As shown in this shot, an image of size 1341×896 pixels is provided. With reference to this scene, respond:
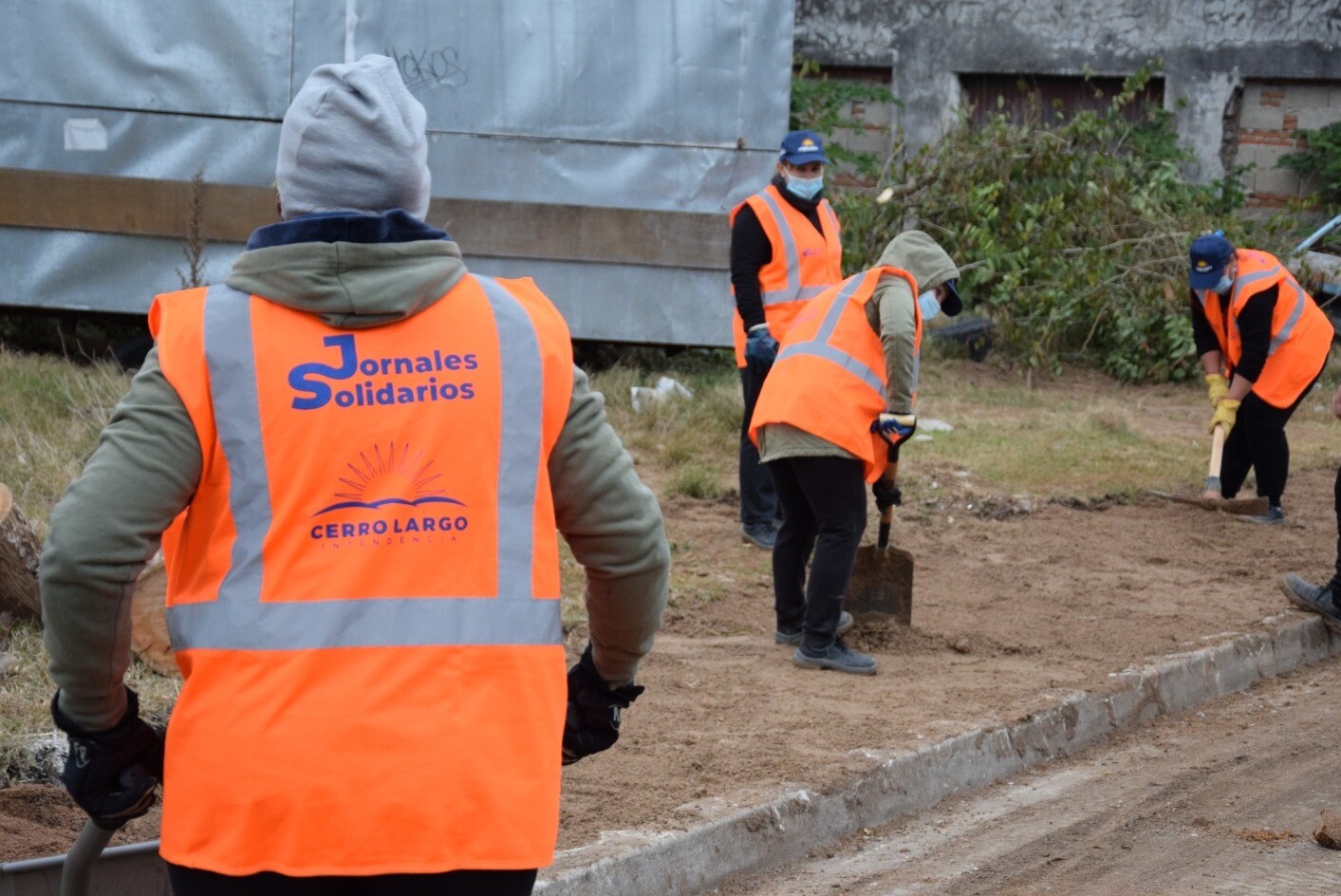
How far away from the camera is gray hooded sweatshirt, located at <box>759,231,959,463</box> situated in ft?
18.0

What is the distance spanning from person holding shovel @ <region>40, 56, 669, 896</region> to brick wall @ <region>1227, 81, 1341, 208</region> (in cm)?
1428

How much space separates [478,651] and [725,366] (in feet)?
31.8

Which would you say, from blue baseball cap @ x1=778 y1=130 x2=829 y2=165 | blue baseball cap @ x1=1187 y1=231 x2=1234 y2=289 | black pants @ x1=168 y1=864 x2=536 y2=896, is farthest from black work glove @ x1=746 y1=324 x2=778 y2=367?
black pants @ x1=168 y1=864 x2=536 y2=896

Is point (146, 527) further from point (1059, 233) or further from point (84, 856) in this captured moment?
point (1059, 233)

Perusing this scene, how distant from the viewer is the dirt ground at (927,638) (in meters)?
4.39

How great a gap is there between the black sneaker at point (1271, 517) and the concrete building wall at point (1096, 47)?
657cm

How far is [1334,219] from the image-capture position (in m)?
13.7

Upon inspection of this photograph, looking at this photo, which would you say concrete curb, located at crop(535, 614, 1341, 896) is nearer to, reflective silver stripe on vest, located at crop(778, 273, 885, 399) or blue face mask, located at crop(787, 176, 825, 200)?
reflective silver stripe on vest, located at crop(778, 273, 885, 399)

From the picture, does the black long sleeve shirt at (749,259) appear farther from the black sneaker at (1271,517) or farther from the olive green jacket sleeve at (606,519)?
the olive green jacket sleeve at (606,519)

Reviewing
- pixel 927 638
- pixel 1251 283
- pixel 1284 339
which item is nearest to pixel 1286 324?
pixel 1284 339

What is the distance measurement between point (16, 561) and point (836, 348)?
2.78 meters

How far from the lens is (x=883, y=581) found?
6332 mm

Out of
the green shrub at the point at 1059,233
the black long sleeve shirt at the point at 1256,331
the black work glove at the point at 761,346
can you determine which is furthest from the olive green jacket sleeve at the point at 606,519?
the green shrub at the point at 1059,233

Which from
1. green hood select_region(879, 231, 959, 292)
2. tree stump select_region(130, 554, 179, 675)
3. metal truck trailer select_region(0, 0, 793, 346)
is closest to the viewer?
tree stump select_region(130, 554, 179, 675)
